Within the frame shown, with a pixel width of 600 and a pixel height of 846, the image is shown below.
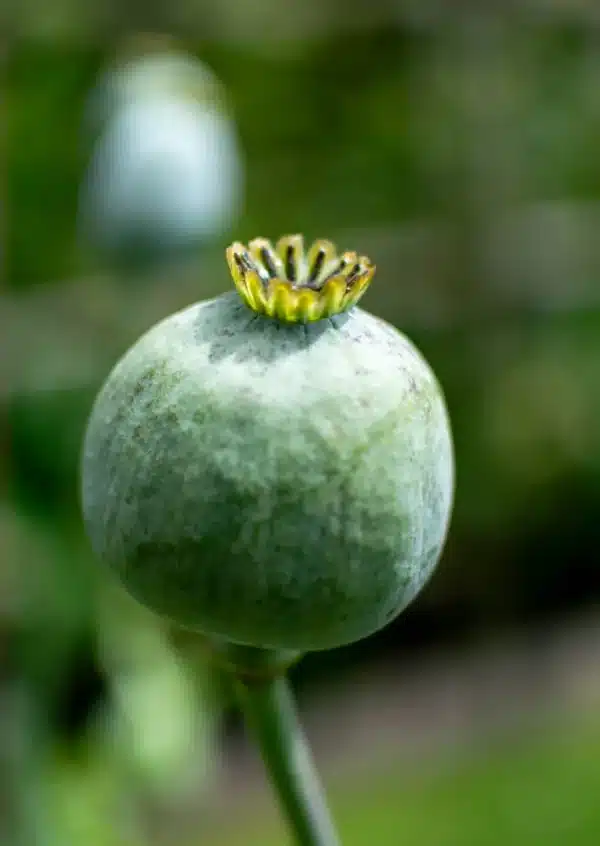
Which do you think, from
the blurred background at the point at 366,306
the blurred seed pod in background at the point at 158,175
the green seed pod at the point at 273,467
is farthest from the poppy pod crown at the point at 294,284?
the blurred seed pod in background at the point at 158,175

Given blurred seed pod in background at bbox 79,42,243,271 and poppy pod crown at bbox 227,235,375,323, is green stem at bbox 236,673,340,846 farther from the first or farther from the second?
blurred seed pod in background at bbox 79,42,243,271

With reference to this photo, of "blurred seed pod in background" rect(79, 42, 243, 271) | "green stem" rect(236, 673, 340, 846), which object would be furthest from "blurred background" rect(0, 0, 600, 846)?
"green stem" rect(236, 673, 340, 846)

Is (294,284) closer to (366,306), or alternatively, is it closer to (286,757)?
(286,757)

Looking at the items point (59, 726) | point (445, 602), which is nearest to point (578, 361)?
point (445, 602)

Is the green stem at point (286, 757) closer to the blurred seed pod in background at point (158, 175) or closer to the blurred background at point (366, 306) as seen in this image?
the blurred background at point (366, 306)

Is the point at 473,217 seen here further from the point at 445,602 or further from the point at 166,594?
the point at 166,594

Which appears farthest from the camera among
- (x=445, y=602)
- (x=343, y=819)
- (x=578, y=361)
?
(x=578, y=361)
